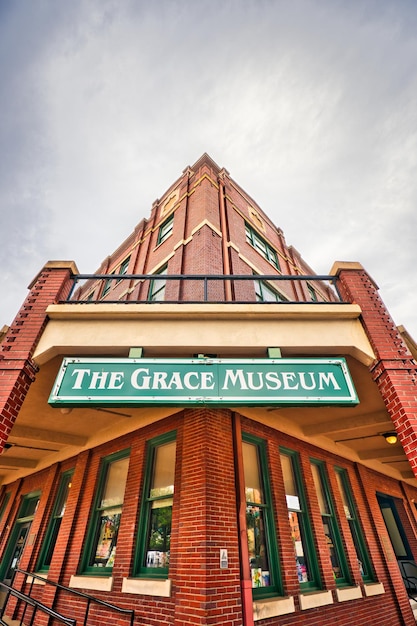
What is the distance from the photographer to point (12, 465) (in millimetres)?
9617

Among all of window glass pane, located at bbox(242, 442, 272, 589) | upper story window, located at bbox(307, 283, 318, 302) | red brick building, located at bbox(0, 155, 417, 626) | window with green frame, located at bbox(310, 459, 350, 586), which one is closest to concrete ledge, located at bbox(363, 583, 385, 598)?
red brick building, located at bbox(0, 155, 417, 626)

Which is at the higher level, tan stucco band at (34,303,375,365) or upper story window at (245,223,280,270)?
upper story window at (245,223,280,270)

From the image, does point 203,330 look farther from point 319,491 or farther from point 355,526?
point 355,526

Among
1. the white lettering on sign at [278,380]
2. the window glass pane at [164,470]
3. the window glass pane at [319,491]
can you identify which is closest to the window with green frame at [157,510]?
the window glass pane at [164,470]

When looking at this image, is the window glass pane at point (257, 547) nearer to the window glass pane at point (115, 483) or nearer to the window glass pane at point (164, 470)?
the window glass pane at point (164, 470)

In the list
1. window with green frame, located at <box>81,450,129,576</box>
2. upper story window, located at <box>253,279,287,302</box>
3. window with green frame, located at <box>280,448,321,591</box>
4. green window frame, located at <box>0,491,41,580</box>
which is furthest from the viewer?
upper story window, located at <box>253,279,287,302</box>

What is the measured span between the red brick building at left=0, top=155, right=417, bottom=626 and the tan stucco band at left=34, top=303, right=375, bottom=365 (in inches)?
1.1

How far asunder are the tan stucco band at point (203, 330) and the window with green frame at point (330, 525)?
4.75 metres

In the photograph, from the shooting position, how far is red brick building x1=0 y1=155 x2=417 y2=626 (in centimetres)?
381

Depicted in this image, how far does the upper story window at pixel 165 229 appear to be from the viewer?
42.2 ft

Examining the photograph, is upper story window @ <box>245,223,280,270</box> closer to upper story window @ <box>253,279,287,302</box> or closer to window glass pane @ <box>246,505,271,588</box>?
upper story window @ <box>253,279,287,302</box>

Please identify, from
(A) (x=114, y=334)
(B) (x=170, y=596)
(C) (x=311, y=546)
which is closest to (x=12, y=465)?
(B) (x=170, y=596)

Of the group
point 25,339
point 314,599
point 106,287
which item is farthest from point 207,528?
point 106,287

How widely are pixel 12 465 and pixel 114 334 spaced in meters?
8.38
